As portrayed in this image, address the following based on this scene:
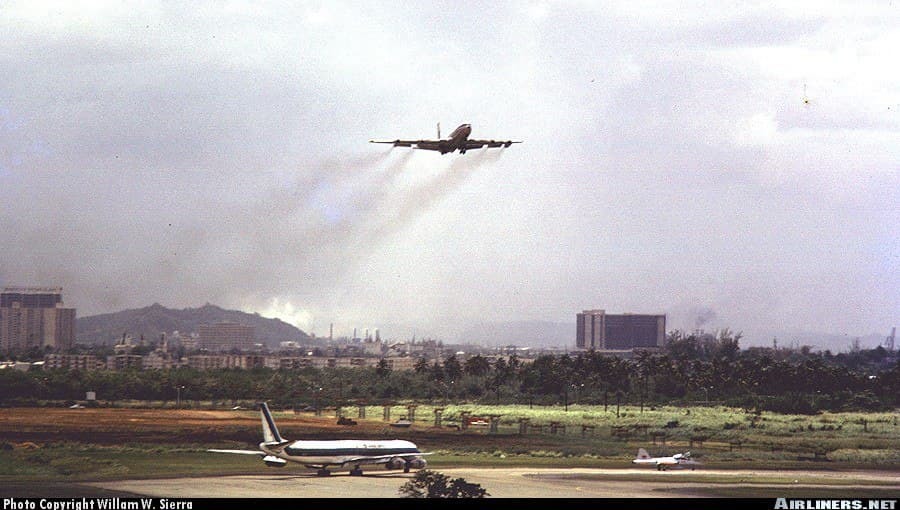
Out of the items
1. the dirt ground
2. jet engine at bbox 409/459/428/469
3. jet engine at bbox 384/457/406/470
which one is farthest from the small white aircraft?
jet engine at bbox 384/457/406/470

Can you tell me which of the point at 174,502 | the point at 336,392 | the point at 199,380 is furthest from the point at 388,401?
the point at 174,502

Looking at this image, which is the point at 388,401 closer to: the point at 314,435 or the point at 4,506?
the point at 314,435

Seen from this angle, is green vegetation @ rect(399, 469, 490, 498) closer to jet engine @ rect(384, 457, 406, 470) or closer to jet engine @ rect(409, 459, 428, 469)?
jet engine @ rect(384, 457, 406, 470)

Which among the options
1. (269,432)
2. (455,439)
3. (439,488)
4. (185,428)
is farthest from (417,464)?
(185,428)

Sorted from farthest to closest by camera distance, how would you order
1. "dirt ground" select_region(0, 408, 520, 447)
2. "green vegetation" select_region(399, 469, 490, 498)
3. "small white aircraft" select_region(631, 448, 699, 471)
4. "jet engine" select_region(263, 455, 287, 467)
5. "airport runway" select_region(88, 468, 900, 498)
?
"dirt ground" select_region(0, 408, 520, 447) → "small white aircraft" select_region(631, 448, 699, 471) → "jet engine" select_region(263, 455, 287, 467) → "airport runway" select_region(88, 468, 900, 498) → "green vegetation" select_region(399, 469, 490, 498)

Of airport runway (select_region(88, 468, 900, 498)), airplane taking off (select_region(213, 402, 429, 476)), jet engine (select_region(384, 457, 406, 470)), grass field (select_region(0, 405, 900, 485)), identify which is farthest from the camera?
grass field (select_region(0, 405, 900, 485))

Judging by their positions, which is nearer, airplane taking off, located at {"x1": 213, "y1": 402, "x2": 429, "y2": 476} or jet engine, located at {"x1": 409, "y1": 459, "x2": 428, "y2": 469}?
airplane taking off, located at {"x1": 213, "y1": 402, "x2": 429, "y2": 476}
